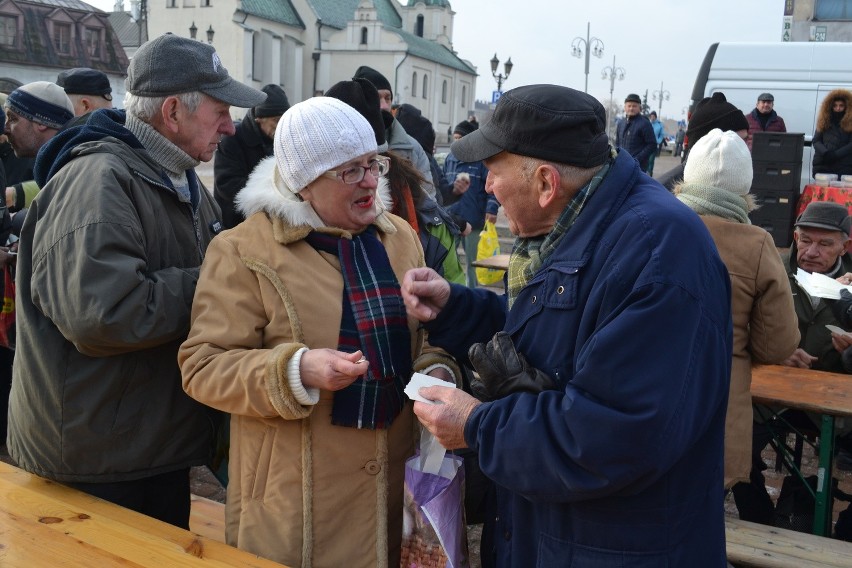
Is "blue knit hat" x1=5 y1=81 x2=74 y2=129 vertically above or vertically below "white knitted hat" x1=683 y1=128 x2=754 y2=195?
above

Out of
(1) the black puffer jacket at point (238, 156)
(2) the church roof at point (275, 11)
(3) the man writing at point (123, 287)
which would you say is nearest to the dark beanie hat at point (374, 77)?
(1) the black puffer jacket at point (238, 156)

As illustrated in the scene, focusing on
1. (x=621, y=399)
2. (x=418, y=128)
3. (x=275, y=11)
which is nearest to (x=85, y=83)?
(x=418, y=128)

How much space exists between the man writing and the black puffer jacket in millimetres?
2684

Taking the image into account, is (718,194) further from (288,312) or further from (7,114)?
(7,114)

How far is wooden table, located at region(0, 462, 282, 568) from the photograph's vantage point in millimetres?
2152

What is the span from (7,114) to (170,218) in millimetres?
3109

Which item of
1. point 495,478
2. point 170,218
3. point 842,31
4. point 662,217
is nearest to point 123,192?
point 170,218

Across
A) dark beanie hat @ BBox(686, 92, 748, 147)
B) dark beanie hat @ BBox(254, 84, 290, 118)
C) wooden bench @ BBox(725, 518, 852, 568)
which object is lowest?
wooden bench @ BBox(725, 518, 852, 568)

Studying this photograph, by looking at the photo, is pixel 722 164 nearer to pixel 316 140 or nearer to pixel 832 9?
pixel 316 140

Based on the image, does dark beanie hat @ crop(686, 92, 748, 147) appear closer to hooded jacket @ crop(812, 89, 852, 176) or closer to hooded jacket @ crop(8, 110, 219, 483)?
hooded jacket @ crop(812, 89, 852, 176)

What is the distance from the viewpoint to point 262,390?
2.00m

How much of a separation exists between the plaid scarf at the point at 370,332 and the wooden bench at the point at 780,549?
1.75 meters

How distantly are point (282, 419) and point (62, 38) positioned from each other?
108 feet

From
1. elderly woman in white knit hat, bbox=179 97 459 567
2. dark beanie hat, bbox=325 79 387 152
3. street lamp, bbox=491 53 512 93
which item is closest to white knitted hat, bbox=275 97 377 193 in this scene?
elderly woman in white knit hat, bbox=179 97 459 567
